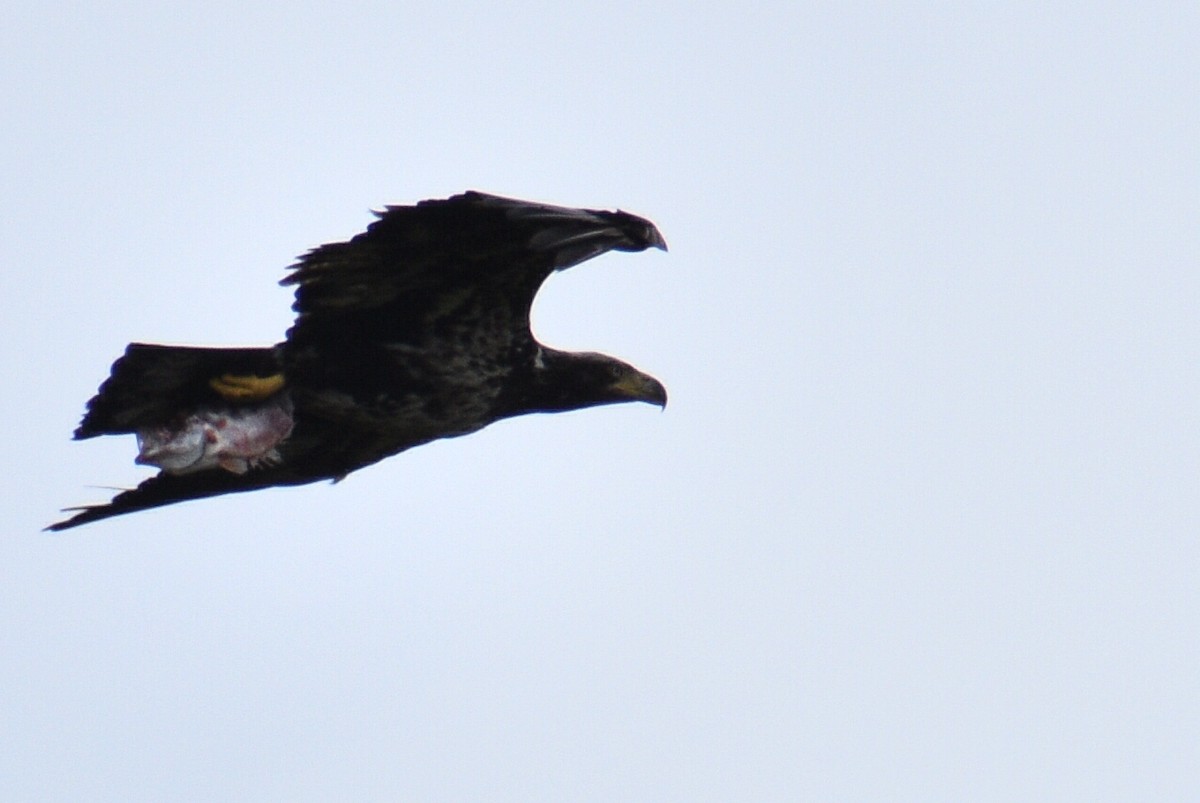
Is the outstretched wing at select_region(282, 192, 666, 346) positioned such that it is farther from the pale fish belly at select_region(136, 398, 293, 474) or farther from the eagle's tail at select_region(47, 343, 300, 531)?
the pale fish belly at select_region(136, 398, 293, 474)

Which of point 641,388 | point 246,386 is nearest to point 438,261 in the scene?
point 246,386

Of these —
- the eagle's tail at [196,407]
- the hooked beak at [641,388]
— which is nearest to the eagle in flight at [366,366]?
the eagle's tail at [196,407]

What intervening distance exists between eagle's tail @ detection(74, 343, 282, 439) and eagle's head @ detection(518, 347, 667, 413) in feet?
3.83

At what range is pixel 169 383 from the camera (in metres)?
9.52

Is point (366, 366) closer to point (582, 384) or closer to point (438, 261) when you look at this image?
point (438, 261)

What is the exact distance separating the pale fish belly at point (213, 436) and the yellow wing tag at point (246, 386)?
6 centimetres

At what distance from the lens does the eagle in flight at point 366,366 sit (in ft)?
30.0

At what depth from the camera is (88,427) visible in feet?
31.3

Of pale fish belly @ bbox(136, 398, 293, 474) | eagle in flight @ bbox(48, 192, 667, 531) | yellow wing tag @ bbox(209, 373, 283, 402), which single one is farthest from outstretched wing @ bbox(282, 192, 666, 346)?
pale fish belly @ bbox(136, 398, 293, 474)

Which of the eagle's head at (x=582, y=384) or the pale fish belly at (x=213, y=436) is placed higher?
the eagle's head at (x=582, y=384)

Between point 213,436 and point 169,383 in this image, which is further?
point 213,436

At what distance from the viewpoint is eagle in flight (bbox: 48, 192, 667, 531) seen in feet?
30.0

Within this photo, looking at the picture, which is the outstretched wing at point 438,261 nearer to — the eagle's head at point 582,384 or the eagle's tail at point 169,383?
the eagle's tail at point 169,383

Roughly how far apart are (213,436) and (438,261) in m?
1.30
